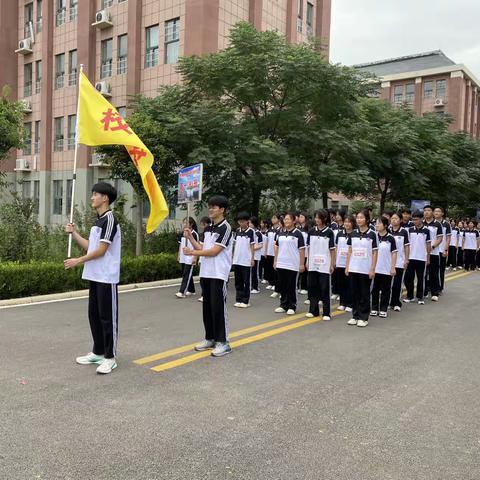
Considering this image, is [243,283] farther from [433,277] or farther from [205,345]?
[433,277]

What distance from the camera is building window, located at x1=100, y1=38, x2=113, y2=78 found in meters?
28.0

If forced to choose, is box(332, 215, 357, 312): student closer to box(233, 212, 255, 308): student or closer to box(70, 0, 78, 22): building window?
box(233, 212, 255, 308): student

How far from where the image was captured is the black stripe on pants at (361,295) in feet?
26.7

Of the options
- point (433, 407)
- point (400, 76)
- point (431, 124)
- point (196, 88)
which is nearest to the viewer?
point (433, 407)

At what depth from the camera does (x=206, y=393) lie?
15.7 feet

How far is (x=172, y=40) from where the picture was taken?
79.8 feet

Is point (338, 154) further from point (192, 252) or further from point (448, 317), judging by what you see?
point (192, 252)

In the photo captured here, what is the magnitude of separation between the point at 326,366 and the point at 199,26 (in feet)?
63.8

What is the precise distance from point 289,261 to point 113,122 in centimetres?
389

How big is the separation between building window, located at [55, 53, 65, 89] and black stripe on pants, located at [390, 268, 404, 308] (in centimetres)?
2653

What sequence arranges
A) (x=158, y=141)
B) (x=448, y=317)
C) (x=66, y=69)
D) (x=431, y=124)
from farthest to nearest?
(x=66, y=69) → (x=431, y=124) → (x=158, y=141) → (x=448, y=317)

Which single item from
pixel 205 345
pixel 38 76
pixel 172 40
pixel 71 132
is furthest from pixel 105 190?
pixel 38 76

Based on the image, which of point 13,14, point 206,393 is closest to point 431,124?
point 206,393

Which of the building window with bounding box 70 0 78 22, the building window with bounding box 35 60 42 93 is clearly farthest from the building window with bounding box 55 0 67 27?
the building window with bounding box 35 60 42 93
